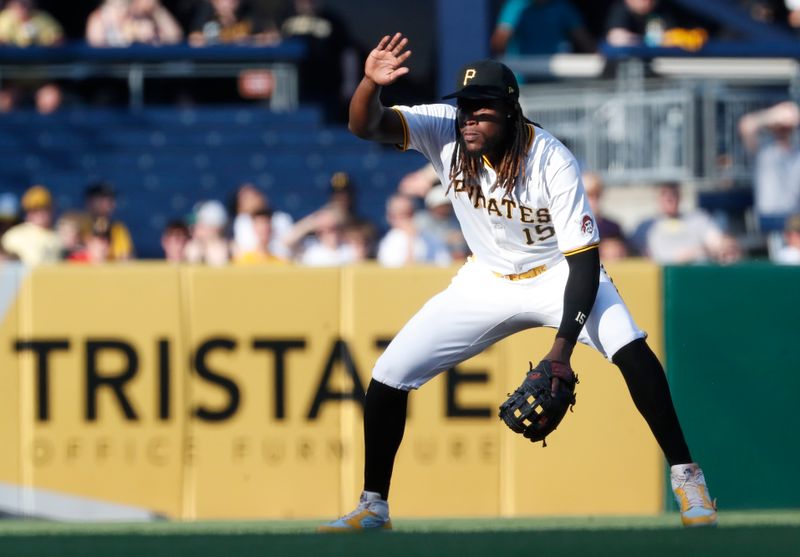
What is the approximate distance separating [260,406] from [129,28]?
6.19 meters

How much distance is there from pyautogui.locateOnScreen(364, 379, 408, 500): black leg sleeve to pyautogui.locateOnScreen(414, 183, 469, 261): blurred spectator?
11.9 feet

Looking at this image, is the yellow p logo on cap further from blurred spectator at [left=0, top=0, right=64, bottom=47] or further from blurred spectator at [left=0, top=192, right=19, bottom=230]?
blurred spectator at [left=0, top=0, right=64, bottom=47]

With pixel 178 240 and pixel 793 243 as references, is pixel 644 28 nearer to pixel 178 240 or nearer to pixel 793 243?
pixel 793 243

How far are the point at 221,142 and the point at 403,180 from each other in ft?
5.46

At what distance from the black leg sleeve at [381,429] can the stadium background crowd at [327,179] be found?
8.66 ft

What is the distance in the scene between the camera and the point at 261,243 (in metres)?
9.23

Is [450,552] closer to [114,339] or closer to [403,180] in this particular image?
[114,339]

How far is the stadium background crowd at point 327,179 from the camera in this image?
31.3 feet

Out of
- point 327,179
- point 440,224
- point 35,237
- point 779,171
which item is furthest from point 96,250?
point 779,171

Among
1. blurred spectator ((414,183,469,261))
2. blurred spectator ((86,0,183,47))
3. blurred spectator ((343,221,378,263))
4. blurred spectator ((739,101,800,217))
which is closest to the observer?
blurred spectator ((343,221,378,263))

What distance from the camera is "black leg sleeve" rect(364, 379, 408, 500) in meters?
5.94

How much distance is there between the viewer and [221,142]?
40.8 ft

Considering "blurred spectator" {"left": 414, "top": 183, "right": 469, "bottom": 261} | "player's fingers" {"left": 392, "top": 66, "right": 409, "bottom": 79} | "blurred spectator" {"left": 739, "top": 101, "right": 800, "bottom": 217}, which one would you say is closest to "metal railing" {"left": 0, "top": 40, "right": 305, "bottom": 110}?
"blurred spectator" {"left": 414, "top": 183, "right": 469, "bottom": 261}

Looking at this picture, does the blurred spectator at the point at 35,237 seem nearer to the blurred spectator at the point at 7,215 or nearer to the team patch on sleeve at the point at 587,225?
the blurred spectator at the point at 7,215
